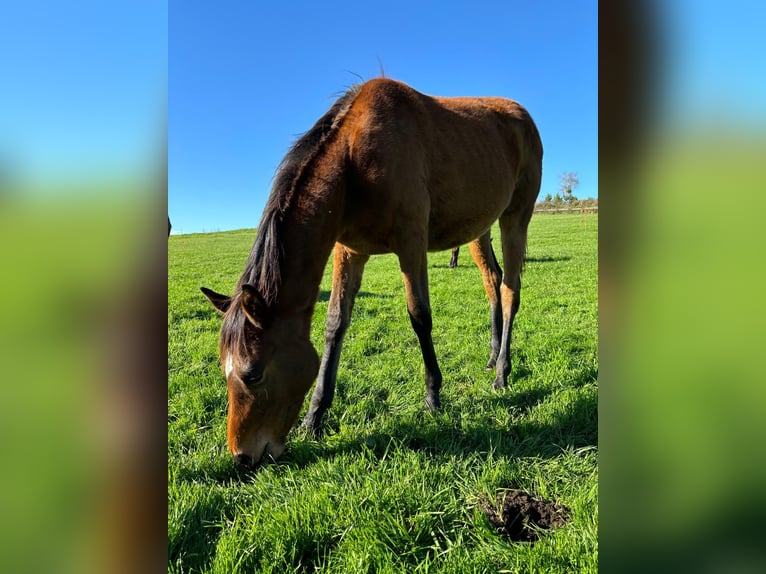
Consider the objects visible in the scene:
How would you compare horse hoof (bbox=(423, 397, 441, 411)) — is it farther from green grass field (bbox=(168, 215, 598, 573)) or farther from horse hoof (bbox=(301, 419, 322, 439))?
horse hoof (bbox=(301, 419, 322, 439))

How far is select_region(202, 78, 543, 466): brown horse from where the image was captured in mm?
2568

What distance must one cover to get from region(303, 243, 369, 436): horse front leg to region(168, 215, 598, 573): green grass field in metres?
0.19

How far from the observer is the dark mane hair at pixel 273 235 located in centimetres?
255

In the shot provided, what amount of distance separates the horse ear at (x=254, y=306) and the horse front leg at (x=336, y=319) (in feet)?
3.72

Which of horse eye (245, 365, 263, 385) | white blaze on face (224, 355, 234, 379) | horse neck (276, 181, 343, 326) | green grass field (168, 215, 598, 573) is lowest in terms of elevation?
green grass field (168, 215, 598, 573)

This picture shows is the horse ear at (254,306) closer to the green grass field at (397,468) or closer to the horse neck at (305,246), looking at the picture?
the horse neck at (305,246)

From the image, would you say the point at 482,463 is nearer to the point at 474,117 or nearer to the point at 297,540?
the point at 297,540

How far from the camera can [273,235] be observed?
2.65 metres

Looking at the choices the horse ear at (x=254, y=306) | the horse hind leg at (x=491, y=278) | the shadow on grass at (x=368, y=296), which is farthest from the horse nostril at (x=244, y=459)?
the shadow on grass at (x=368, y=296)

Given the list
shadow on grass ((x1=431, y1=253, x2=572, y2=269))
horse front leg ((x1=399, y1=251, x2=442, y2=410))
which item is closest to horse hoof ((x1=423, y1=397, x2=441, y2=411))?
horse front leg ((x1=399, y1=251, x2=442, y2=410))
